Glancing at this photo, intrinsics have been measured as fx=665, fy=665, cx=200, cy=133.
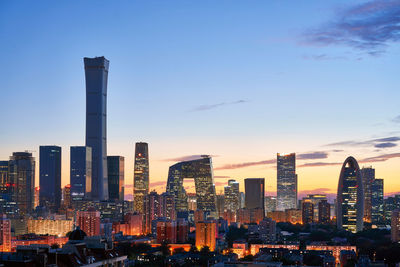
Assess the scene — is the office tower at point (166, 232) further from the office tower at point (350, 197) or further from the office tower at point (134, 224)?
the office tower at point (350, 197)

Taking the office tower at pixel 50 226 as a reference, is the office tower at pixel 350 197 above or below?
above

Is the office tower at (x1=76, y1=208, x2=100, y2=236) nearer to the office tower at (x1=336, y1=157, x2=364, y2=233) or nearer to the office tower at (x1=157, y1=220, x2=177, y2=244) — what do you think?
the office tower at (x1=157, y1=220, x2=177, y2=244)

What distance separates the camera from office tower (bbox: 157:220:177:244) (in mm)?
141562

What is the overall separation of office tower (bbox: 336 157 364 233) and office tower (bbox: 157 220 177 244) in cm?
5420

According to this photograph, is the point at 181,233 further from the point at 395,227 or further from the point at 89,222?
the point at 395,227

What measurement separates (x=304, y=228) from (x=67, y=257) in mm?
156803

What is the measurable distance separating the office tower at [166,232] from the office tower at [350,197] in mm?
54204

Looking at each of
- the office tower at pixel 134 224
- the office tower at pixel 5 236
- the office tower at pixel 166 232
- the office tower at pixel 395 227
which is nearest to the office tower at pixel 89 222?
the office tower at pixel 166 232

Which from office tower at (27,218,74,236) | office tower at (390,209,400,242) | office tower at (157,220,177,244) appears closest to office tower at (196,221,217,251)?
office tower at (157,220,177,244)

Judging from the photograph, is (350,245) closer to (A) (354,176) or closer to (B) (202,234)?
(B) (202,234)

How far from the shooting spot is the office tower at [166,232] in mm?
141562

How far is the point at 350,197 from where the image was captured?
17750 centimetres

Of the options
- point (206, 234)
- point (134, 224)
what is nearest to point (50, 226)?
point (134, 224)

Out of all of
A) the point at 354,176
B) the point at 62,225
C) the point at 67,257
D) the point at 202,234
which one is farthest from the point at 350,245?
the point at 67,257
